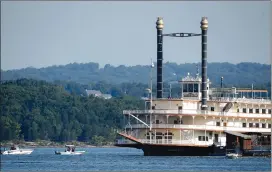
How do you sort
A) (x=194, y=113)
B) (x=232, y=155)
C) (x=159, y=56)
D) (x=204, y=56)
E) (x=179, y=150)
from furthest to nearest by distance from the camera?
1. (x=159, y=56)
2. (x=204, y=56)
3. (x=194, y=113)
4. (x=179, y=150)
5. (x=232, y=155)

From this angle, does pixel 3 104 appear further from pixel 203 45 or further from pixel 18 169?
pixel 18 169

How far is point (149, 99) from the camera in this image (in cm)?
10381

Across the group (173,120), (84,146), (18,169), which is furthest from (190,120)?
(84,146)

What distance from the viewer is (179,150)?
102688 mm

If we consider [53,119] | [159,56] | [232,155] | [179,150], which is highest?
[159,56]

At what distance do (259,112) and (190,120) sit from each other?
7493 millimetres

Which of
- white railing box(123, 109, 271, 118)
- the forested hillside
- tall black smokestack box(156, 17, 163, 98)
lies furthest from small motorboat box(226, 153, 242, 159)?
the forested hillside

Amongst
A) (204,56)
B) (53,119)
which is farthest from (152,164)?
(53,119)

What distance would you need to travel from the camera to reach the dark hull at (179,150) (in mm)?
102438

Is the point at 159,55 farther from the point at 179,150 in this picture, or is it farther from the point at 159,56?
the point at 179,150

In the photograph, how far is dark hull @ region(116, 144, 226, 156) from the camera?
102438mm

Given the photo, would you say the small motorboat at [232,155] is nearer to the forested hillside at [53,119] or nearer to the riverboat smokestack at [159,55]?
the riverboat smokestack at [159,55]

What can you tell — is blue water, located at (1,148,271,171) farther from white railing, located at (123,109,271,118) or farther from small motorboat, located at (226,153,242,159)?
white railing, located at (123,109,271,118)

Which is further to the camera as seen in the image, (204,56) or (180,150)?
(204,56)
